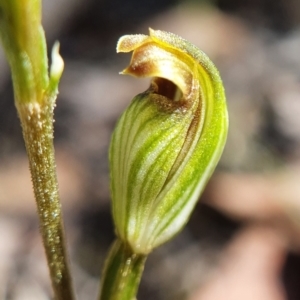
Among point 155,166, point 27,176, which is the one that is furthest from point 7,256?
point 155,166

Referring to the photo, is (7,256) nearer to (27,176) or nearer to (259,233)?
Answer: (27,176)

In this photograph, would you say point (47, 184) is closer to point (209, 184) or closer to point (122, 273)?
point (122, 273)

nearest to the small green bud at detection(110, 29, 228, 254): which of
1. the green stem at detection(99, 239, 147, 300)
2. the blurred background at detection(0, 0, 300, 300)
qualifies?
the green stem at detection(99, 239, 147, 300)

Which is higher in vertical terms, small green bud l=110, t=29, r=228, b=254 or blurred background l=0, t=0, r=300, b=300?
small green bud l=110, t=29, r=228, b=254

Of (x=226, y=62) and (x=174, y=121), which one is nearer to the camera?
(x=174, y=121)

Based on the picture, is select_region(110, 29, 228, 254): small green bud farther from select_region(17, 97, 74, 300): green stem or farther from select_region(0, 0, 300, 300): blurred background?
select_region(0, 0, 300, 300): blurred background

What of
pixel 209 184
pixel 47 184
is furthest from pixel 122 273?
pixel 209 184

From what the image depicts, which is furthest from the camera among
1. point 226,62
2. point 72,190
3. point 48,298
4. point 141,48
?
point 226,62
